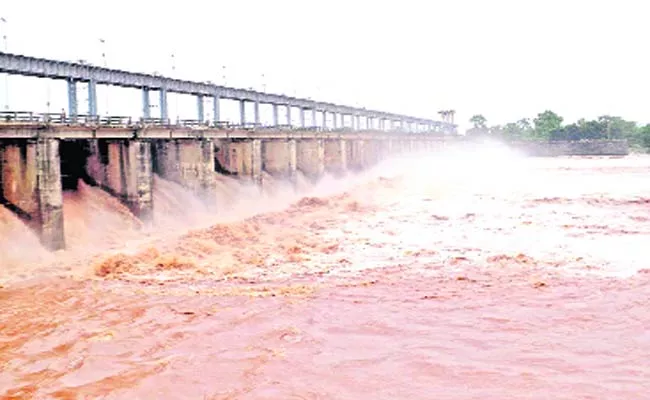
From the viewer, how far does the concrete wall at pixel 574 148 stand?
107 metres

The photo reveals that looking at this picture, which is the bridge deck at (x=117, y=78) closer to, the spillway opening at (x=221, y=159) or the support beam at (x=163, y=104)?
the support beam at (x=163, y=104)

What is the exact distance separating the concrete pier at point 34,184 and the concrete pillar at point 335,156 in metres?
35.1

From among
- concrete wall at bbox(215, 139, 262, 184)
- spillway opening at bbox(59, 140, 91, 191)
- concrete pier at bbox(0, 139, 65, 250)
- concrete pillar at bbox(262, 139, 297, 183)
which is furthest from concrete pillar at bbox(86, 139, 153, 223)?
concrete pillar at bbox(262, 139, 297, 183)

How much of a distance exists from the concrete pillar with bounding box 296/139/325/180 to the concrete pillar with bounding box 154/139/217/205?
17.7m

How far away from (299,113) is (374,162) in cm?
1138

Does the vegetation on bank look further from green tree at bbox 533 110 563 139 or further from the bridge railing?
the bridge railing

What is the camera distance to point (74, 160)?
31016 mm

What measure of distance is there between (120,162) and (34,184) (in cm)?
660

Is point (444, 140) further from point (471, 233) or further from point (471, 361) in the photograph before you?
point (471, 361)

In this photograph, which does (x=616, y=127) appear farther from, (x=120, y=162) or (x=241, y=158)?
(x=120, y=162)

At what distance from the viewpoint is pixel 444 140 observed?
355 feet

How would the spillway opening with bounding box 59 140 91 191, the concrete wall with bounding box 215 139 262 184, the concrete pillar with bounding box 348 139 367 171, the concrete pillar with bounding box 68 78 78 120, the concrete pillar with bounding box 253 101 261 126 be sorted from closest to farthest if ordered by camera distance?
the spillway opening with bounding box 59 140 91 191
the concrete pillar with bounding box 68 78 78 120
the concrete wall with bounding box 215 139 262 184
the concrete pillar with bounding box 253 101 261 126
the concrete pillar with bounding box 348 139 367 171

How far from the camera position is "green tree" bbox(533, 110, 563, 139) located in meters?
143

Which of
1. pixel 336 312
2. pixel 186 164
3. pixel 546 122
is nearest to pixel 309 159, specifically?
pixel 186 164
